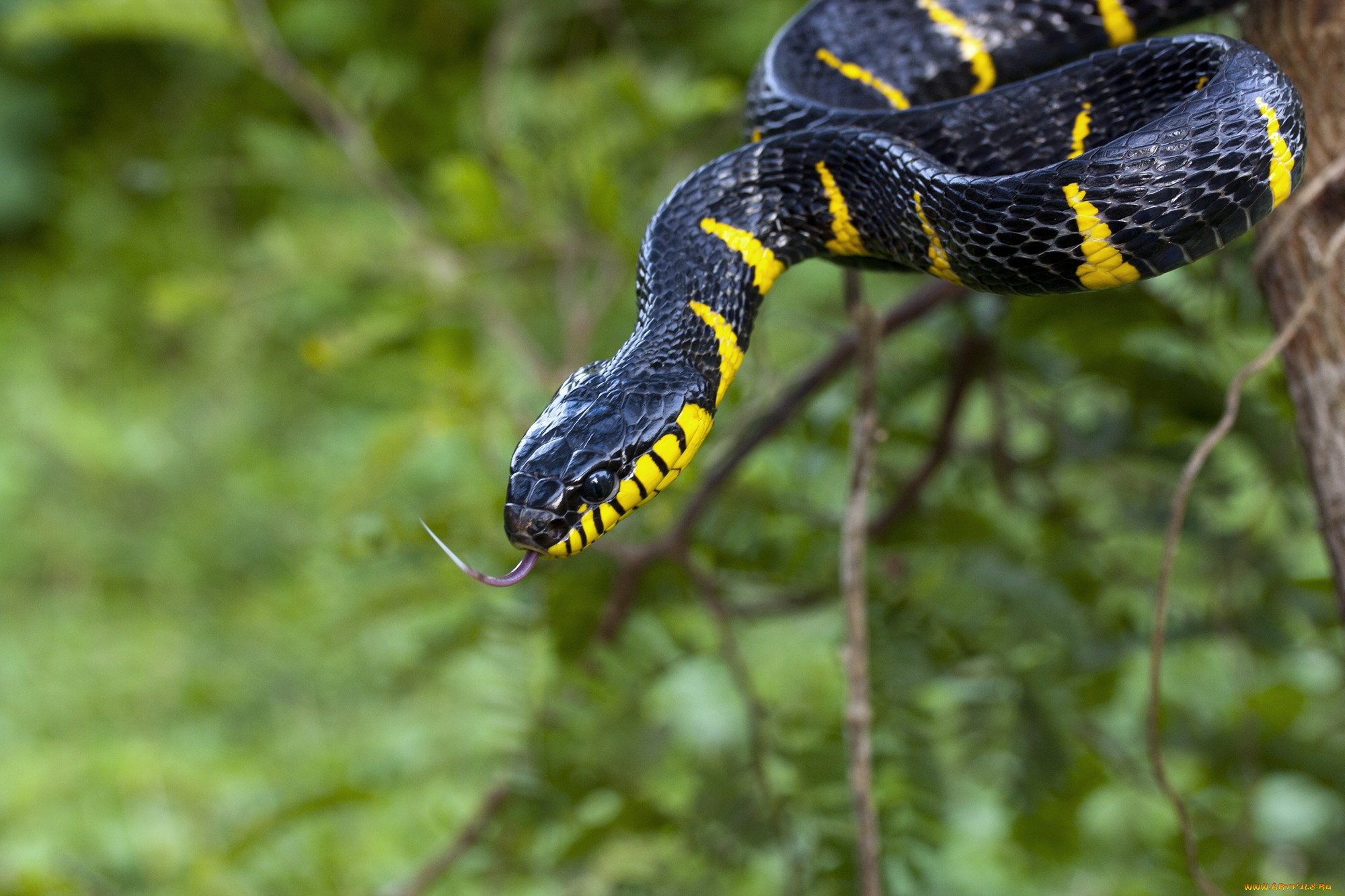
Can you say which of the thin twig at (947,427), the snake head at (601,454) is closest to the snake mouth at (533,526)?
the snake head at (601,454)

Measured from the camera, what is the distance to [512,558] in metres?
1.74

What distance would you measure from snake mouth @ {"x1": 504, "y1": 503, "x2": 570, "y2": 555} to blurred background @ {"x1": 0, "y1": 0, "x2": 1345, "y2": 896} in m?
0.50

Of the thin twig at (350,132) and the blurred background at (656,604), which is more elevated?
the thin twig at (350,132)

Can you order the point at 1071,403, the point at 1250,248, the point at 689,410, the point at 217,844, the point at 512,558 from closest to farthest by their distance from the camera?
the point at 689,410, the point at 1250,248, the point at 512,558, the point at 1071,403, the point at 217,844

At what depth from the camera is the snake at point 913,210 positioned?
0.98 meters

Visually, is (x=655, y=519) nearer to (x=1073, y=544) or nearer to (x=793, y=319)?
(x=793, y=319)

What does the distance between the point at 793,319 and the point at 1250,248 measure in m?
0.79

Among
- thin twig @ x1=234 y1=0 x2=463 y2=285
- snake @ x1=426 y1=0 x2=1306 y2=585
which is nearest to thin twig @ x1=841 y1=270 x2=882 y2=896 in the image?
snake @ x1=426 y1=0 x2=1306 y2=585

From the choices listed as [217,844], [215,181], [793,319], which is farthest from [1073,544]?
[215,181]

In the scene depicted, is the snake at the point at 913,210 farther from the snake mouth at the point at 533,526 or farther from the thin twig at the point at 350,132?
the thin twig at the point at 350,132

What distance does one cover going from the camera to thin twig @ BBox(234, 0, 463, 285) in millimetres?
2590

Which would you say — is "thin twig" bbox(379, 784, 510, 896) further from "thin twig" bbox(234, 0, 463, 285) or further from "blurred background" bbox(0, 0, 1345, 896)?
"thin twig" bbox(234, 0, 463, 285)

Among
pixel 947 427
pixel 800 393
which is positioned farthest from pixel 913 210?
pixel 947 427

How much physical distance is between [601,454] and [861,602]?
45 cm
